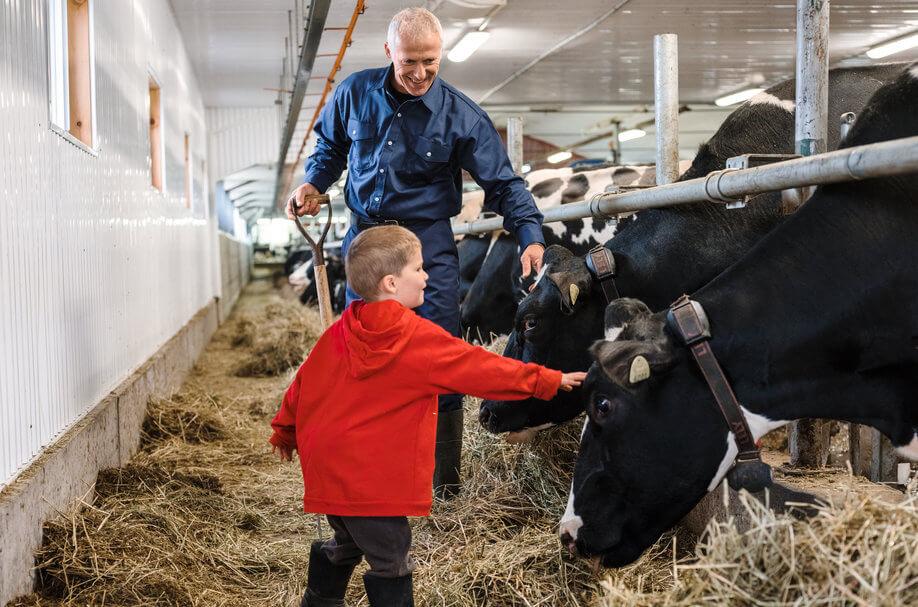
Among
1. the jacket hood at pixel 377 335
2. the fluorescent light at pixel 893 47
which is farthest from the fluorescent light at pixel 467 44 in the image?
the jacket hood at pixel 377 335

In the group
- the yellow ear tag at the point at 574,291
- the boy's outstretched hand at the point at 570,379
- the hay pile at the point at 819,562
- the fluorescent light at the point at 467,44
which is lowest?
the hay pile at the point at 819,562

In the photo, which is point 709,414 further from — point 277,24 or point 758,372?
point 277,24

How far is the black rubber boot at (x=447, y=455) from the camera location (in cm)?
433

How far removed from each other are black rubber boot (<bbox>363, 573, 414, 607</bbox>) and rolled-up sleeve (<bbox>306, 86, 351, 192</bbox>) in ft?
6.90

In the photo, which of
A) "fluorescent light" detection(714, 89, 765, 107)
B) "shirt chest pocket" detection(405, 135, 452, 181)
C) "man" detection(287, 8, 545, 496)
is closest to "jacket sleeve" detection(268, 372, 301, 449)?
"man" detection(287, 8, 545, 496)

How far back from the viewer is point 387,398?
9.28ft

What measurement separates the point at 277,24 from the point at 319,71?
318 cm

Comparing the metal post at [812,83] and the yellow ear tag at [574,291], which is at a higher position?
the metal post at [812,83]

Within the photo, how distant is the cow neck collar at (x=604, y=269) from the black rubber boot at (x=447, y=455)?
3.21ft

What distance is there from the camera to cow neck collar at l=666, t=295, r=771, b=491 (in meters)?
2.48

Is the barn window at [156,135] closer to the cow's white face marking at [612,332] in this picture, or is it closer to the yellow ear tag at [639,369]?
the cow's white face marking at [612,332]

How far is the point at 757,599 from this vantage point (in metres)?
1.92

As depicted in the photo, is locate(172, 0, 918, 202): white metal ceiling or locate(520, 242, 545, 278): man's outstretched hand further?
locate(172, 0, 918, 202): white metal ceiling

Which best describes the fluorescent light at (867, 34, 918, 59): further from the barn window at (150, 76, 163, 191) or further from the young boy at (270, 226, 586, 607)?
the young boy at (270, 226, 586, 607)
